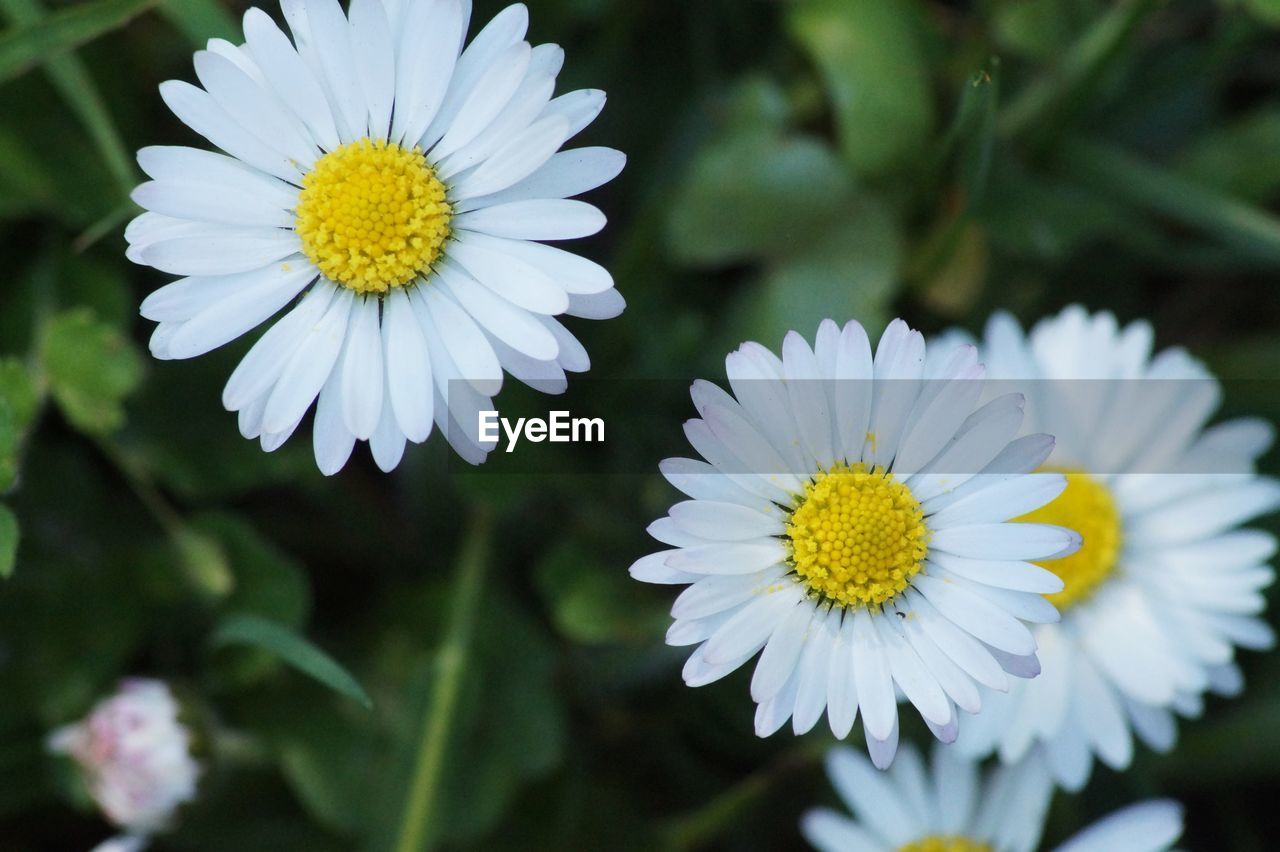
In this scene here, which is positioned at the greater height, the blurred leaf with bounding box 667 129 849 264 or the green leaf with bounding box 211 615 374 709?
the blurred leaf with bounding box 667 129 849 264

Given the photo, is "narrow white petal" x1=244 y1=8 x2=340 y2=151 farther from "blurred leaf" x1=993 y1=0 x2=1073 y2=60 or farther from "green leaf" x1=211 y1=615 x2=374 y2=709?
"blurred leaf" x1=993 y1=0 x2=1073 y2=60

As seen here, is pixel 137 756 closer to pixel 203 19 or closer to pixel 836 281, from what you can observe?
pixel 203 19

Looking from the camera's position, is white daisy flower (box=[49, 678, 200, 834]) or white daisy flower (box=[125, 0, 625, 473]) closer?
white daisy flower (box=[125, 0, 625, 473])

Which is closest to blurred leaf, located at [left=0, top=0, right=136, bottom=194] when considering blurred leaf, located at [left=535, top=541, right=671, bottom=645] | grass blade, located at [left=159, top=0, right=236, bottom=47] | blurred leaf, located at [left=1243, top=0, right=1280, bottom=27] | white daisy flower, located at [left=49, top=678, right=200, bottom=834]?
grass blade, located at [left=159, top=0, right=236, bottom=47]

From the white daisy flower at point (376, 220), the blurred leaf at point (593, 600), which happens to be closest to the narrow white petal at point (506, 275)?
the white daisy flower at point (376, 220)

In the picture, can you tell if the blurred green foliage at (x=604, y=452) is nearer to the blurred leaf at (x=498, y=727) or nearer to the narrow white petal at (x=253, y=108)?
the blurred leaf at (x=498, y=727)

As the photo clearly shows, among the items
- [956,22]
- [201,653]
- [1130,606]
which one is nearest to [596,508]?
[201,653]

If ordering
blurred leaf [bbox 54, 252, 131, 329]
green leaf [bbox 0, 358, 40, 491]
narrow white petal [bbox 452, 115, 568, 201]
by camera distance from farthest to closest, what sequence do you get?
blurred leaf [bbox 54, 252, 131, 329], green leaf [bbox 0, 358, 40, 491], narrow white petal [bbox 452, 115, 568, 201]
